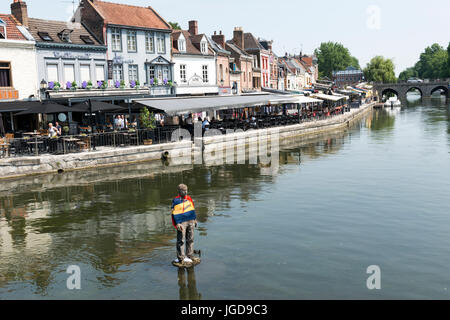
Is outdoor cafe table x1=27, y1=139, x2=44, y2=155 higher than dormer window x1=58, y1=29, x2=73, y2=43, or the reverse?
dormer window x1=58, y1=29, x2=73, y2=43

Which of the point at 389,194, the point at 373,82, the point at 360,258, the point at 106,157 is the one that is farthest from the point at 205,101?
the point at 373,82

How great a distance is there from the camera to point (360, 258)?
10.3m

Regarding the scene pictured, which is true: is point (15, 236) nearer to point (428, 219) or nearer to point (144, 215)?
point (144, 215)

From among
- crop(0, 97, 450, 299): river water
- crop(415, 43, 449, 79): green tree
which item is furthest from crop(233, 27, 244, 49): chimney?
crop(415, 43, 449, 79): green tree

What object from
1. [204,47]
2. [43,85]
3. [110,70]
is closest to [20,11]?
[43,85]

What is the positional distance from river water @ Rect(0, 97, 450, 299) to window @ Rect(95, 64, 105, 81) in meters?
12.6

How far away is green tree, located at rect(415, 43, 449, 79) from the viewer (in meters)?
157

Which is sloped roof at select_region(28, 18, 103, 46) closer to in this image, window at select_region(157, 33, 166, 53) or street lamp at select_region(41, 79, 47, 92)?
street lamp at select_region(41, 79, 47, 92)

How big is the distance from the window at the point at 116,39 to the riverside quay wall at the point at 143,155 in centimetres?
1135

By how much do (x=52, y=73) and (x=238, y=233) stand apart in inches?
900

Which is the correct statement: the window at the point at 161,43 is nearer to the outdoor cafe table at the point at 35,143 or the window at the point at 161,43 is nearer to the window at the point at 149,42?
the window at the point at 149,42

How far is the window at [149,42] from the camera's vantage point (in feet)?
121

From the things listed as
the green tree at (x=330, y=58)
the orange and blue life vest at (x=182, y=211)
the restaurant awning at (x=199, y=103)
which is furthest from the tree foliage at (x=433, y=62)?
the orange and blue life vest at (x=182, y=211)

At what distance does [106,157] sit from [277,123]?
18.3m
